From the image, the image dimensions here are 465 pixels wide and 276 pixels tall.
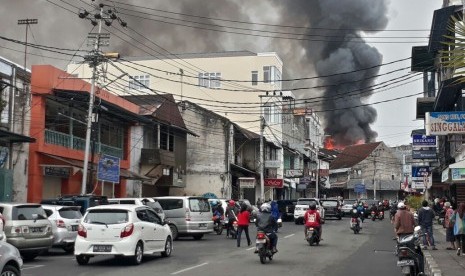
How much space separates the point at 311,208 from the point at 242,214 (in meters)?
2.59

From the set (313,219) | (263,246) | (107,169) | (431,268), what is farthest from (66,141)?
(431,268)

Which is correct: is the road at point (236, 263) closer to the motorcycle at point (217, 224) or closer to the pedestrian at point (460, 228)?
Answer: the pedestrian at point (460, 228)

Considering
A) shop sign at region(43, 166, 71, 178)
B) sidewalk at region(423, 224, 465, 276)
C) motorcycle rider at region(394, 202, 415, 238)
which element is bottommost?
sidewalk at region(423, 224, 465, 276)

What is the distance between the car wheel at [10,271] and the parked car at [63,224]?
8.09 metres

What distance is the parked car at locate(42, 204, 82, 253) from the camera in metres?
18.0

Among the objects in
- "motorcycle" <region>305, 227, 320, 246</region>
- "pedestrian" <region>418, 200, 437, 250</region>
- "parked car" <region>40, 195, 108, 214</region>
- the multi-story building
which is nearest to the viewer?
"pedestrian" <region>418, 200, 437, 250</region>

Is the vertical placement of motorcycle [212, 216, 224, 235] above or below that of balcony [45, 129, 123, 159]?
below

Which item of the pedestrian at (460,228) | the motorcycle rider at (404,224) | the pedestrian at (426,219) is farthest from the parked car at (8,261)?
the pedestrian at (426,219)

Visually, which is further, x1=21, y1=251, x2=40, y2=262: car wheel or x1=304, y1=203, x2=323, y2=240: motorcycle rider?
x1=304, y1=203, x2=323, y2=240: motorcycle rider

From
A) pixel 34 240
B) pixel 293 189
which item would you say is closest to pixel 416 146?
pixel 34 240

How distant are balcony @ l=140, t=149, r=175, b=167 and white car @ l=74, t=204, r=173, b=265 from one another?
977 inches

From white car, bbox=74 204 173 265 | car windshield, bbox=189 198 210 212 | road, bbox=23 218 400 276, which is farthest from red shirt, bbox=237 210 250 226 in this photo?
white car, bbox=74 204 173 265

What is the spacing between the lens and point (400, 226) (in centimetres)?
1365

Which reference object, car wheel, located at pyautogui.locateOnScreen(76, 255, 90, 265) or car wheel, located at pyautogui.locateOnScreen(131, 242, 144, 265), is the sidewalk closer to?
car wheel, located at pyautogui.locateOnScreen(131, 242, 144, 265)
